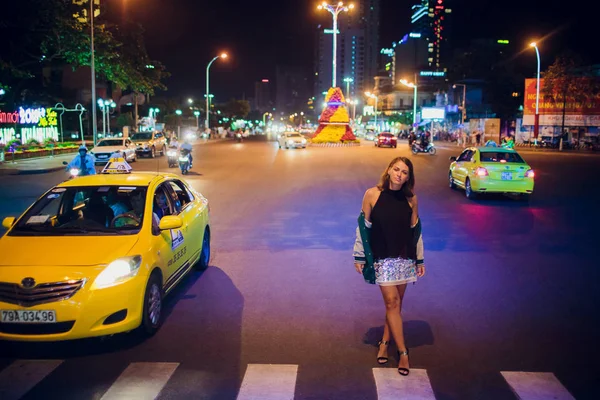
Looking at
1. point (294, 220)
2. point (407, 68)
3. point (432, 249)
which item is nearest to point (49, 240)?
point (432, 249)

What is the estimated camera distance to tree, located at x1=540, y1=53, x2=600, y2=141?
53.8 meters

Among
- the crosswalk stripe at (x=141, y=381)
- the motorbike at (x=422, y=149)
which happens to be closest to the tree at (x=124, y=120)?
the motorbike at (x=422, y=149)

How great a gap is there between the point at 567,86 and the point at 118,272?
5576 centimetres

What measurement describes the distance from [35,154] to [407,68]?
143 metres

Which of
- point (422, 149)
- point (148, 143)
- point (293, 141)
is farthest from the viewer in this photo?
point (293, 141)

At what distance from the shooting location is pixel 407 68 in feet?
544

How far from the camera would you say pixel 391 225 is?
4.96m

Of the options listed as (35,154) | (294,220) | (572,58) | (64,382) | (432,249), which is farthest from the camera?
(572,58)

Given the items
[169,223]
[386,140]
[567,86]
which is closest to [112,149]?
[169,223]

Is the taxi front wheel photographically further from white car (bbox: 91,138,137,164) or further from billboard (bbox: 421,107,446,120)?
billboard (bbox: 421,107,446,120)

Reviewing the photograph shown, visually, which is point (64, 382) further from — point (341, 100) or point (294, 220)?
point (341, 100)

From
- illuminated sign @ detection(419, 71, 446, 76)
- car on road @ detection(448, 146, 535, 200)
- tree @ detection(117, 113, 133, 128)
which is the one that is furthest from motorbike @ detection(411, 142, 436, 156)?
illuminated sign @ detection(419, 71, 446, 76)

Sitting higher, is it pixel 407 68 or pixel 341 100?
pixel 407 68

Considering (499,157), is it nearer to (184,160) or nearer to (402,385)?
(184,160)
